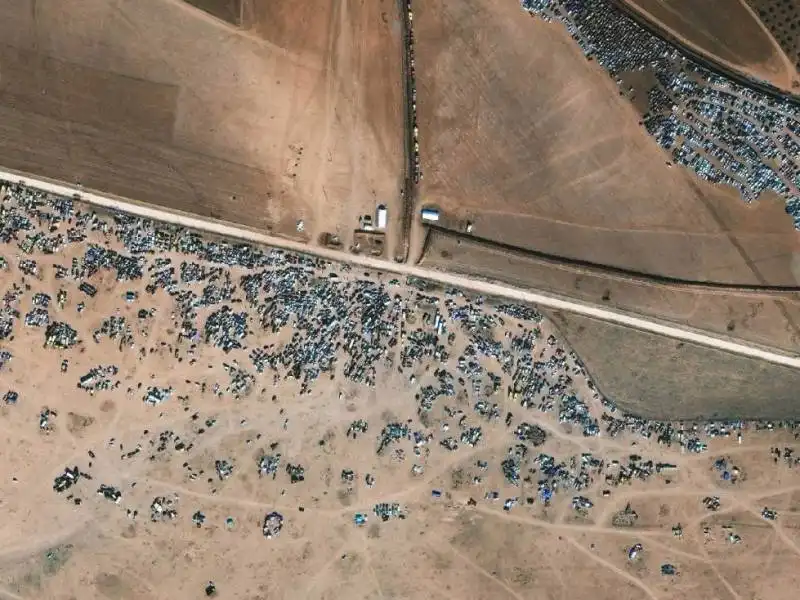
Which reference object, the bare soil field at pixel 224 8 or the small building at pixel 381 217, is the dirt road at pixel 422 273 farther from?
the bare soil field at pixel 224 8

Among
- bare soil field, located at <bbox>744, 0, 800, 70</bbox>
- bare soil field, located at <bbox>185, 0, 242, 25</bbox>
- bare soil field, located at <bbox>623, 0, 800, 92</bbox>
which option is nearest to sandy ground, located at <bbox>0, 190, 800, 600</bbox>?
bare soil field, located at <bbox>185, 0, 242, 25</bbox>

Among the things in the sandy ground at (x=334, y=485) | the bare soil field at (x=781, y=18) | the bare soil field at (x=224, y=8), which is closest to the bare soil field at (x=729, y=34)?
the bare soil field at (x=781, y=18)

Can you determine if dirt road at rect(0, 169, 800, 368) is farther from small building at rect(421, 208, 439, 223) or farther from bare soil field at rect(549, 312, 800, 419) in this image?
small building at rect(421, 208, 439, 223)

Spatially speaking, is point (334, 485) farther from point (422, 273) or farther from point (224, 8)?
point (224, 8)

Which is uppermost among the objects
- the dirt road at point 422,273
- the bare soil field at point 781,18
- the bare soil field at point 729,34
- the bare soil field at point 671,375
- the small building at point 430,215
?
the bare soil field at point 781,18

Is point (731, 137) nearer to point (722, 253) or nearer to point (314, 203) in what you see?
point (722, 253)

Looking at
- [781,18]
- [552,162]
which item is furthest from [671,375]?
[781,18]
